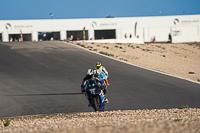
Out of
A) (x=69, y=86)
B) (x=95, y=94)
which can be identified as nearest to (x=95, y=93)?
(x=95, y=94)

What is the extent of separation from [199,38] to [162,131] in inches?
2396

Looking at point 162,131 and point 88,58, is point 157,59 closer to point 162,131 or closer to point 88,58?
point 88,58

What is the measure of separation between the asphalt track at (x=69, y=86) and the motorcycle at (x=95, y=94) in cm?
135

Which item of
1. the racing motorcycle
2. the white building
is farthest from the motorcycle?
the white building

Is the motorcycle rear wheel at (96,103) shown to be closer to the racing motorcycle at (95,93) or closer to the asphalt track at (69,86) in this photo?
the racing motorcycle at (95,93)

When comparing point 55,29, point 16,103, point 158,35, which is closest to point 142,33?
point 158,35

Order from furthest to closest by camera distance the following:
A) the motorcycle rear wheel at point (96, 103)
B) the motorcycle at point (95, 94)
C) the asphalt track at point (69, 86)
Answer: the asphalt track at point (69, 86) < the motorcycle rear wheel at point (96, 103) < the motorcycle at point (95, 94)

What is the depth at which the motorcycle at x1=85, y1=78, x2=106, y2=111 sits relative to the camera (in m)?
10.6

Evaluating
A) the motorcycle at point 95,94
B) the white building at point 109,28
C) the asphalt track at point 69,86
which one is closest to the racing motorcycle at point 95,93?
the motorcycle at point 95,94

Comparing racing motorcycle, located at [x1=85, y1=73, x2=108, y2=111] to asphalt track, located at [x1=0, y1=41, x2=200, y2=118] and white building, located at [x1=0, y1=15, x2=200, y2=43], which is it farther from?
white building, located at [x1=0, y1=15, x2=200, y2=43]

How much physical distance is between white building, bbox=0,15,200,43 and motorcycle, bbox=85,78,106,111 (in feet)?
171

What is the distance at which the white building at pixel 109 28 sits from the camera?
66188 mm

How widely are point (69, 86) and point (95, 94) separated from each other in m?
6.93

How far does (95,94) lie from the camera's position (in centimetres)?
1061
